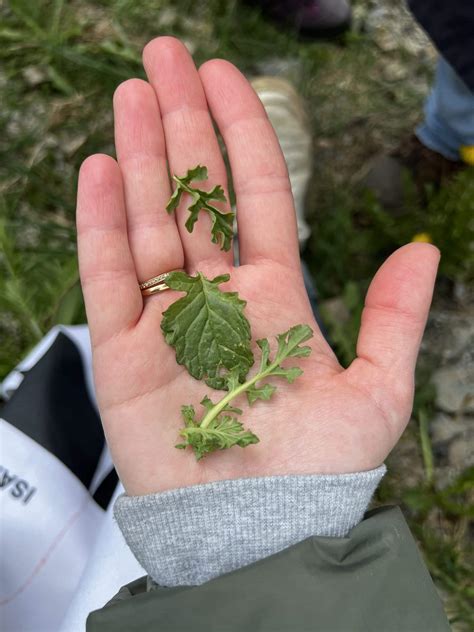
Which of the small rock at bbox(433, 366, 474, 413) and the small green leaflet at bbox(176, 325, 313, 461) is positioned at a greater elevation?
the small green leaflet at bbox(176, 325, 313, 461)

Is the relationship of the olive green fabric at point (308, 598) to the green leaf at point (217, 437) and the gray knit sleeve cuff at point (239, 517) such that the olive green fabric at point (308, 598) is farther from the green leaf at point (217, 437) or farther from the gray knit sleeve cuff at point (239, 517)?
the green leaf at point (217, 437)

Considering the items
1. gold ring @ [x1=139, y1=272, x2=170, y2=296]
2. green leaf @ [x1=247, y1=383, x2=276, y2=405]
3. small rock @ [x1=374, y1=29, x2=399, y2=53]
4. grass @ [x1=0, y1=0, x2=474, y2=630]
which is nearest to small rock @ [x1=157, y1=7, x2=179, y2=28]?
grass @ [x1=0, y1=0, x2=474, y2=630]

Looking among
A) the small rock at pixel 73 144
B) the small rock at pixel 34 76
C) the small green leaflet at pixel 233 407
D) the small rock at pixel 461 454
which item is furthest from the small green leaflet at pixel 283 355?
the small rock at pixel 34 76

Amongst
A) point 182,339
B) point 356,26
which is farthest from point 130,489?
point 356,26

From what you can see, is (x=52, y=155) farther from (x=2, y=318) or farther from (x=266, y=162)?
(x=266, y=162)

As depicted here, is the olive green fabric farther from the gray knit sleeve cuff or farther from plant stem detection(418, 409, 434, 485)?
plant stem detection(418, 409, 434, 485)

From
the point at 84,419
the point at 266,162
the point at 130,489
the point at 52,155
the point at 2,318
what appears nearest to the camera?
the point at 130,489
